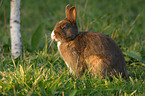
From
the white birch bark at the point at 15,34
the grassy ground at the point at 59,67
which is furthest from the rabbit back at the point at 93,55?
the white birch bark at the point at 15,34

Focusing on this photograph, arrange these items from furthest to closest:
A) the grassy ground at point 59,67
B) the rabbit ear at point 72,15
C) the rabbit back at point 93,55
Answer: the rabbit ear at point 72,15, the rabbit back at point 93,55, the grassy ground at point 59,67

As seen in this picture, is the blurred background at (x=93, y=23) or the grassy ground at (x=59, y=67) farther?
the blurred background at (x=93, y=23)

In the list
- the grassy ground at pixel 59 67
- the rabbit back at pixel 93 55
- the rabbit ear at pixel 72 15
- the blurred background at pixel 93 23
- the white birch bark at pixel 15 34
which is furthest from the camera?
the blurred background at pixel 93 23

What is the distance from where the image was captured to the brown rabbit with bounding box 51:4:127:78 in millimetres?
3074

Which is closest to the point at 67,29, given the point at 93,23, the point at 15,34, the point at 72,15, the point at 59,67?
the point at 72,15

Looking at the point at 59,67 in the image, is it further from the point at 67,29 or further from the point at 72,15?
the point at 72,15

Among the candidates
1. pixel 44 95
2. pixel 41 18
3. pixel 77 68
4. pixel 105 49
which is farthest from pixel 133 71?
pixel 41 18

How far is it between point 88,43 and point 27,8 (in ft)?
15.6

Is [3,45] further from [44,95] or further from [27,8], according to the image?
[27,8]

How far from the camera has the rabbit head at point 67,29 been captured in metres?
3.16

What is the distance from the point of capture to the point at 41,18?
6469 millimetres

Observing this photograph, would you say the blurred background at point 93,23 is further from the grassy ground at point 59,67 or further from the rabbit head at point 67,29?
the rabbit head at point 67,29

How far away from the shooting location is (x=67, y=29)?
125 inches

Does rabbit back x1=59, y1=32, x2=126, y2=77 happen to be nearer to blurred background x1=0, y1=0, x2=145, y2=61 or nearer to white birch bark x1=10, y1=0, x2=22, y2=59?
blurred background x1=0, y1=0, x2=145, y2=61
